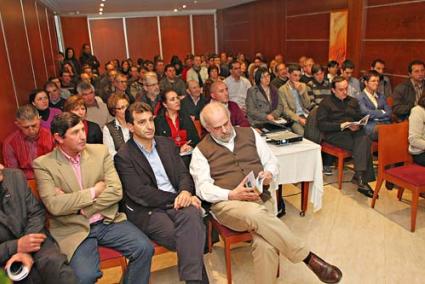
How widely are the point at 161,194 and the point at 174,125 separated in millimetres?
1210

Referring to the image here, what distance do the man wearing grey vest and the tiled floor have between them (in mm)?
402

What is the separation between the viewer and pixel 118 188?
2.41 metres

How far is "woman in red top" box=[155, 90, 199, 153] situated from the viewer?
3578mm

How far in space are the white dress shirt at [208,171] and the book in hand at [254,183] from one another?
6.2 inches

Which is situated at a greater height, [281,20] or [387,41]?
[281,20]

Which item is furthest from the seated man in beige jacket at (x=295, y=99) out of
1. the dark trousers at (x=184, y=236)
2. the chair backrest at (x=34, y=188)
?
the chair backrest at (x=34, y=188)

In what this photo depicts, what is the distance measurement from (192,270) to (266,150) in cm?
110

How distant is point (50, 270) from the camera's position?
2.03m

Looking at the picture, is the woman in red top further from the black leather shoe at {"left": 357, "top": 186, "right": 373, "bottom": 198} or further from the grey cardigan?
the grey cardigan

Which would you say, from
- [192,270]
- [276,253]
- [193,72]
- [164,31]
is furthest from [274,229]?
[164,31]

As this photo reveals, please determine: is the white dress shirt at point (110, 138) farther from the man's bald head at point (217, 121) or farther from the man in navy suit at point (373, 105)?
the man in navy suit at point (373, 105)

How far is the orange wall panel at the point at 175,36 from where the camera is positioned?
15172mm

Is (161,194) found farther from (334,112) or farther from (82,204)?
(334,112)

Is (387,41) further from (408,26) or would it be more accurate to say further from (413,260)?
(413,260)
